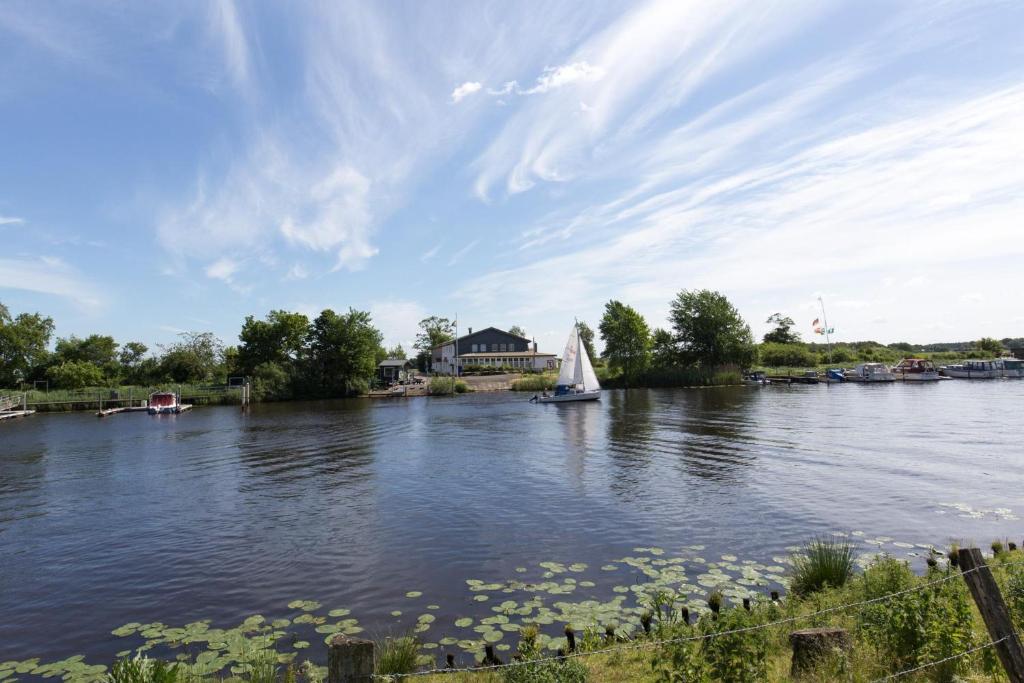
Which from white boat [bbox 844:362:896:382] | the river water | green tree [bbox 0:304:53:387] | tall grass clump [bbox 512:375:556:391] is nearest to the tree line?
green tree [bbox 0:304:53:387]

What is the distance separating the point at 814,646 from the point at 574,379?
57814 millimetres

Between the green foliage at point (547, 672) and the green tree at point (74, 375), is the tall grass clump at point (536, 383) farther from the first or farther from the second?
the green foliage at point (547, 672)

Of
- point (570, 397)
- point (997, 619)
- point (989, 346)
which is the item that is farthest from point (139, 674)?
point (989, 346)

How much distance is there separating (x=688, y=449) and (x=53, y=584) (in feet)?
85.1

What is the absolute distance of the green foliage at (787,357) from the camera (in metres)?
113

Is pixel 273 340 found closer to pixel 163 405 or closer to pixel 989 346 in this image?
pixel 163 405

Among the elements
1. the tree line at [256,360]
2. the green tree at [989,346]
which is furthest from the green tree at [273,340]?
the green tree at [989,346]

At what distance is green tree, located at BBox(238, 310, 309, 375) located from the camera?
286 ft

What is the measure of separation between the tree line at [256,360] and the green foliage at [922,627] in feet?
272

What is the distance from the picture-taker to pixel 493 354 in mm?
115688

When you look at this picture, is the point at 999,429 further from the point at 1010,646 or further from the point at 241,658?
the point at 241,658

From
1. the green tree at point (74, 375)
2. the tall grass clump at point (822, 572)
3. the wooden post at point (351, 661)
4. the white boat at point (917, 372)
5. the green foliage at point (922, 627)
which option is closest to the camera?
the wooden post at point (351, 661)

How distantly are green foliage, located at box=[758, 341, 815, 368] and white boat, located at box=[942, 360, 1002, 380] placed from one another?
2383cm

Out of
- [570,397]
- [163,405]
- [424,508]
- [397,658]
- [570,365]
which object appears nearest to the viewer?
[397,658]
